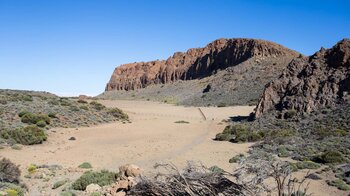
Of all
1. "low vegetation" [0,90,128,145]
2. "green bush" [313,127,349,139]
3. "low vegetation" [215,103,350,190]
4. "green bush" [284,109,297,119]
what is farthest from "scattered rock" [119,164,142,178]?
"green bush" [284,109,297,119]

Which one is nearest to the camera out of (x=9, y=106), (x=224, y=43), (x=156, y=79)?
(x=9, y=106)

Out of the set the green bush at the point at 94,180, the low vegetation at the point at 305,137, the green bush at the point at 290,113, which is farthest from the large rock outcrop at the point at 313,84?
the green bush at the point at 94,180

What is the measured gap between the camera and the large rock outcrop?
32.5m

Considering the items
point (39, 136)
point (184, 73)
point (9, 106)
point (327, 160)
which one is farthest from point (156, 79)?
point (327, 160)

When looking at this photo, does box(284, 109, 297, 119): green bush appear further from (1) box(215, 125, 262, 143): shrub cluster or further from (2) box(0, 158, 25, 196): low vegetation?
(2) box(0, 158, 25, 196): low vegetation

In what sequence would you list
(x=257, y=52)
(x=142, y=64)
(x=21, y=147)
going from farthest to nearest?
(x=142, y=64)
(x=257, y=52)
(x=21, y=147)

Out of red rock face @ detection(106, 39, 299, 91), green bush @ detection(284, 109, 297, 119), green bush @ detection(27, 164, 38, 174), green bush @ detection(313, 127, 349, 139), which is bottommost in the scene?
green bush @ detection(27, 164, 38, 174)

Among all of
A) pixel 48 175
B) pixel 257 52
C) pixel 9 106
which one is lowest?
pixel 48 175

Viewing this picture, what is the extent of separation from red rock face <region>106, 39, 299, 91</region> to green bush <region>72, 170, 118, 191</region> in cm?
8155

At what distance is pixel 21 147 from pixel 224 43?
102m

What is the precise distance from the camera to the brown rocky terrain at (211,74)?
249 feet

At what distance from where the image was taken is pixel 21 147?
23.5 meters

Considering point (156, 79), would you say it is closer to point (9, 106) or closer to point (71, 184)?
point (9, 106)

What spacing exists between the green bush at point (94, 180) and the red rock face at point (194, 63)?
3211 inches
